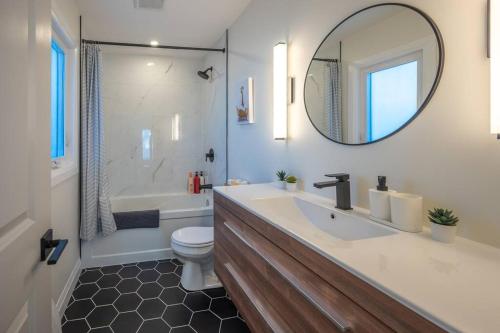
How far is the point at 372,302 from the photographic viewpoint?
69 cm

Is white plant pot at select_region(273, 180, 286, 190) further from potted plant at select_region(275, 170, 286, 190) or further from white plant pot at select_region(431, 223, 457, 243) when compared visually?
white plant pot at select_region(431, 223, 457, 243)

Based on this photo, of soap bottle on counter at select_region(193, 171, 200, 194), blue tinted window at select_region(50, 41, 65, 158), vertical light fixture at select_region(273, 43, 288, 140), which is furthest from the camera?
soap bottle on counter at select_region(193, 171, 200, 194)

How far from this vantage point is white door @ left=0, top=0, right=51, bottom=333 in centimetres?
60

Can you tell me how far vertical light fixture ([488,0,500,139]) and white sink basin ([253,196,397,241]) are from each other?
0.47m

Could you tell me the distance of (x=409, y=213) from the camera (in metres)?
1.03

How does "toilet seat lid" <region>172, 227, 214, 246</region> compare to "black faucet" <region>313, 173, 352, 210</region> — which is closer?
"black faucet" <region>313, 173, 352, 210</region>

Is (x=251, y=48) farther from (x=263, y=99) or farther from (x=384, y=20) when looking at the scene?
(x=384, y=20)

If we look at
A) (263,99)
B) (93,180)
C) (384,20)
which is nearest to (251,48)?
(263,99)

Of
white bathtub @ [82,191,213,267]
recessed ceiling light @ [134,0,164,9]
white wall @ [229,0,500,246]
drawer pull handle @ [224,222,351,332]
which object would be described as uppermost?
recessed ceiling light @ [134,0,164,9]

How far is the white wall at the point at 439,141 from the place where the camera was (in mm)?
909

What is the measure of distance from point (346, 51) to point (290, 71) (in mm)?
541

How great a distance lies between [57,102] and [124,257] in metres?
1.61

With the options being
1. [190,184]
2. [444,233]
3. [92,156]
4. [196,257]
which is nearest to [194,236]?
[196,257]

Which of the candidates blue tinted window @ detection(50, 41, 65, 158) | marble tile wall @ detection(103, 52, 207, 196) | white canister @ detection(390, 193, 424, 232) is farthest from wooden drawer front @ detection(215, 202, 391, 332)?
marble tile wall @ detection(103, 52, 207, 196)
